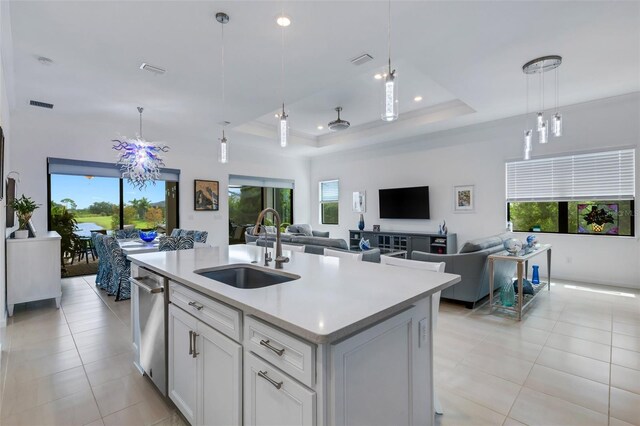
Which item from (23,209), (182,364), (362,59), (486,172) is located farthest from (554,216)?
(23,209)

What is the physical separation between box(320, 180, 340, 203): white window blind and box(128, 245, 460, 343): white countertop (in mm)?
6809

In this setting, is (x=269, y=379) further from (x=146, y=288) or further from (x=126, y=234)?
(x=126, y=234)

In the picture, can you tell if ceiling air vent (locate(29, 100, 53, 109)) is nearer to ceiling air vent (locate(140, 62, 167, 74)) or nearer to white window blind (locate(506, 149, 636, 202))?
ceiling air vent (locate(140, 62, 167, 74))

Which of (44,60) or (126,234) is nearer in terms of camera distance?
(44,60)

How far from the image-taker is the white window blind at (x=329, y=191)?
9.04 meters

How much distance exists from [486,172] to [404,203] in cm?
187

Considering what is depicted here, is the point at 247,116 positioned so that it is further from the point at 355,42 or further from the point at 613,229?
the point at 613,229

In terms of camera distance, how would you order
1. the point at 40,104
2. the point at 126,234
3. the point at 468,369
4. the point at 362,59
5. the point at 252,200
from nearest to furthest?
the point at 468,369 < the point at 362,59 < the point at 40,104 < the point at 126,234 < the point at 252,200

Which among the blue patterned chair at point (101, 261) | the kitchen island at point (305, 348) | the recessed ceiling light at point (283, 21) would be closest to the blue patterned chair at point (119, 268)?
the blue patterned chair at point (101, 261)

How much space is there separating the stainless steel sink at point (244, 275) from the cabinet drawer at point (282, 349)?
2.10ft

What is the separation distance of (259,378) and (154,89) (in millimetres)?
4320

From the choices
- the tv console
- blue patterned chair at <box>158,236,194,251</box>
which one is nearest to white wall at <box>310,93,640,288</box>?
the tv console

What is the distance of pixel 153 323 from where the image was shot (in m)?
2.10

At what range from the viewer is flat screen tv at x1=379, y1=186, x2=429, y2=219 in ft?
23.1
